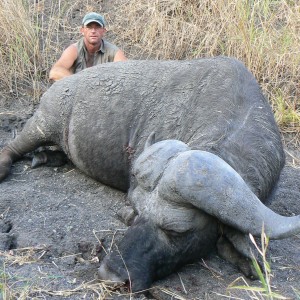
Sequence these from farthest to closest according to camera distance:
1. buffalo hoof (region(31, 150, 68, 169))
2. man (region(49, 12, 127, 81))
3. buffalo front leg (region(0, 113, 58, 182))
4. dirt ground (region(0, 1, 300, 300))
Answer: man (region(49, 12, 127, 81)), buffalo hoof (region(31, 150, 68, 169)), buffalo front leg (region(0, 113, 58, 182)), dirt ground (region(0, 1, 300, 300))

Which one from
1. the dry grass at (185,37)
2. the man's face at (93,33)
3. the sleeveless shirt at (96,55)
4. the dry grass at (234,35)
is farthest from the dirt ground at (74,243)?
the man's face at (93,33)

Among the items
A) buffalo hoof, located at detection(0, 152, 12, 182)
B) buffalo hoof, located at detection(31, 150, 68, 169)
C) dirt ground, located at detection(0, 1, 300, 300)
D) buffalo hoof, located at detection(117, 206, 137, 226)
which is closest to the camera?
dirt ground, located at detection(0, 1, 300, 300)

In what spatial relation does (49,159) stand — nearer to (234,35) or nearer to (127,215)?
(127,215)

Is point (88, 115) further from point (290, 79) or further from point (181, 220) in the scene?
point (290, 79)

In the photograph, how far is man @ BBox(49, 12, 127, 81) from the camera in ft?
22.7

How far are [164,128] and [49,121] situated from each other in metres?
1.25

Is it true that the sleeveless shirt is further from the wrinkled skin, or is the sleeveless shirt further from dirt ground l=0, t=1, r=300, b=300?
dirt ground l=0, t=1, r=300, b=300

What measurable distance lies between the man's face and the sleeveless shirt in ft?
0.46

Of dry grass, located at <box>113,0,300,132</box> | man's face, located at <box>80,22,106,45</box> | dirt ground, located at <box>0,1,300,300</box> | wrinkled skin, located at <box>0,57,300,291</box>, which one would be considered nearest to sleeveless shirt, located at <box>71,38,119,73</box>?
man's face, located at <box>80,22,106,45</box>

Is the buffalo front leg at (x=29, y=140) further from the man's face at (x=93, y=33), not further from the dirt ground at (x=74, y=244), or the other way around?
the man's face at (x=93, y=33)

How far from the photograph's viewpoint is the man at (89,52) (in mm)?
6918

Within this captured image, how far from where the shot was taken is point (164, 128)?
4.79 meters

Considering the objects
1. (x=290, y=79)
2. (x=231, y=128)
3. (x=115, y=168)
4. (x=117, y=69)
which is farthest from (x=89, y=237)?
(x=290, y=79)

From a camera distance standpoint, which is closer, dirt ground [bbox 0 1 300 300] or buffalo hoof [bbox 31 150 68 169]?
dirt ground [bbox 0 1 300 300]
